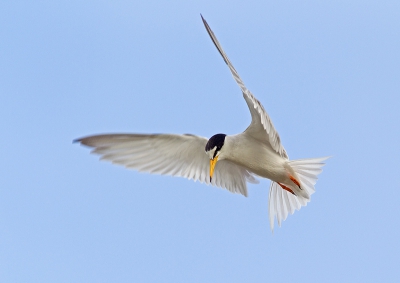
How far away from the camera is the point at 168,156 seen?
7.63m

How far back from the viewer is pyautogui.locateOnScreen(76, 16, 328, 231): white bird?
6.93 m

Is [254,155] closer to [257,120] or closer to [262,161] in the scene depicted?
[262,161]

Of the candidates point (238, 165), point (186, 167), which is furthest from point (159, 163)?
point (238, 165)

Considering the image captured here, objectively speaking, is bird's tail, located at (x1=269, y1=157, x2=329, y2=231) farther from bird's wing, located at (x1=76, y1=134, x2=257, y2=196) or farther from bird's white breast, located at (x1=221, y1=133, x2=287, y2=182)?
A: bird's wing, located at (x1=76, y1=134, x2=257, y2=196)

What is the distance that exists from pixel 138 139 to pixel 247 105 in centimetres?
158

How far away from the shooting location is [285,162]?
23.8 ft

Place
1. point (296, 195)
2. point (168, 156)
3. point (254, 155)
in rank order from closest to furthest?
point (254, 155), point (168, 156), point (296, 195)

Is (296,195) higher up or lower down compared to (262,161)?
lower down

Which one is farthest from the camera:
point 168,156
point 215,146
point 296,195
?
point 296,195

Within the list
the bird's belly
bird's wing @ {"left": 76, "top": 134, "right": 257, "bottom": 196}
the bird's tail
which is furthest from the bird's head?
the bird's tail

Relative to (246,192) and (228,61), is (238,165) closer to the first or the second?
(246,192)

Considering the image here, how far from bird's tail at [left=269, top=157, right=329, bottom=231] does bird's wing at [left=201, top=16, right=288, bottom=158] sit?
10.4 inches

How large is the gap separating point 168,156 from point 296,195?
1.62 meters

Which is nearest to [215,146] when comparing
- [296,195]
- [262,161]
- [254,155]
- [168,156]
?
[254,155]
